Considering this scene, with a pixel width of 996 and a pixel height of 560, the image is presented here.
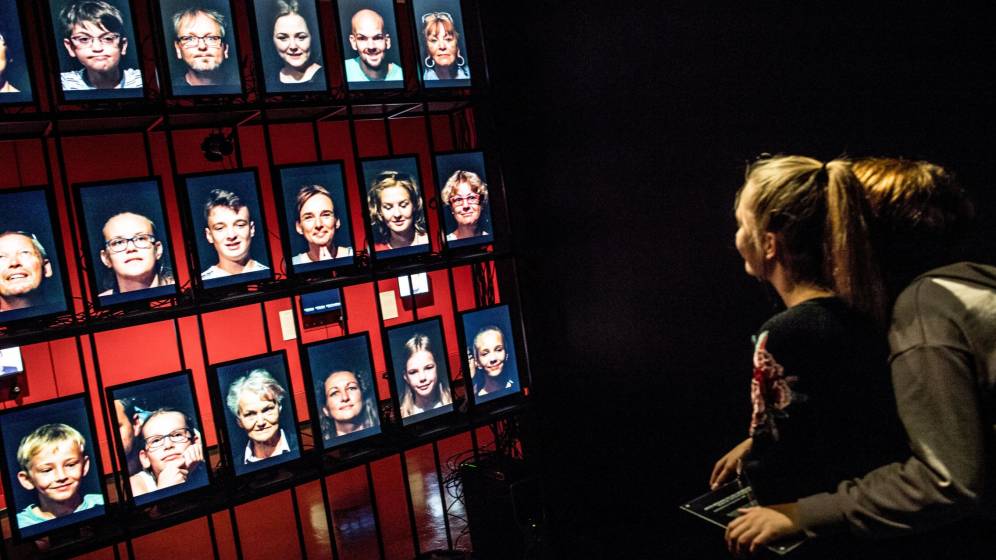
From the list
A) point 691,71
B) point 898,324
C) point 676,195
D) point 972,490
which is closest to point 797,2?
point 691,71

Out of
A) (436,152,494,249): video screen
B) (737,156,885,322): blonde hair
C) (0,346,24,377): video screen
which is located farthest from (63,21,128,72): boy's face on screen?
(0,346,24,377): video screen

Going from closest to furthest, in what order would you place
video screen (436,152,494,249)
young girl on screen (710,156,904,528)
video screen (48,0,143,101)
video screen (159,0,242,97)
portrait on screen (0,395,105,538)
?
young girl on screen (710,156,904,528) < portrait on screen (0,395,105,538) < video screen (48,0,143,101) < video screen (159,0,242,97) < video screen (436,152,494,249)

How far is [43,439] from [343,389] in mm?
1030

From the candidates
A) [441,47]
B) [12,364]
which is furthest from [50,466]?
[12,364]

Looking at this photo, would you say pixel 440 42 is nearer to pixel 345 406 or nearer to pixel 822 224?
pixel 345 406

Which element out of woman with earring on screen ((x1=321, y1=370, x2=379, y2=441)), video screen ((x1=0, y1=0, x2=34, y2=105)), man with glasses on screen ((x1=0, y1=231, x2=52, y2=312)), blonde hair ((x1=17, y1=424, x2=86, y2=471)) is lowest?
woman with earring on screen ((x1=321, y1=370, x2=379, y2=441))

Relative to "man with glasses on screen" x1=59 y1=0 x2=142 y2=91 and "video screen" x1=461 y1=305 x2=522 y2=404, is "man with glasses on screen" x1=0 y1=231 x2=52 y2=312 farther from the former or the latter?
"video screen" x1=461 y1=305 x2=522 y2=404

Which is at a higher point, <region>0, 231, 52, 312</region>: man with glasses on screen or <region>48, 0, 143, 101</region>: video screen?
<region>48, 0, 143, 101</region>: video screen

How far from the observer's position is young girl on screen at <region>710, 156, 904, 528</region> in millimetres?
1530

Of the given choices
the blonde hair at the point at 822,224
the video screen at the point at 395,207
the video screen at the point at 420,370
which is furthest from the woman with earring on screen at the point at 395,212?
the blonde hair at the point at 822,224

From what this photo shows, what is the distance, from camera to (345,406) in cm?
311

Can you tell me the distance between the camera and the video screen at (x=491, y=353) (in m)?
3.44

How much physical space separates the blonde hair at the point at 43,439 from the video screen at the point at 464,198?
1.56 metres

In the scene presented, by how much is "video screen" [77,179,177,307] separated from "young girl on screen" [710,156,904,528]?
2.04 m
